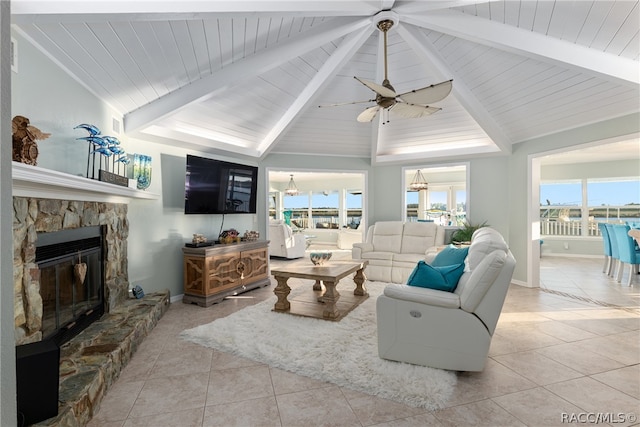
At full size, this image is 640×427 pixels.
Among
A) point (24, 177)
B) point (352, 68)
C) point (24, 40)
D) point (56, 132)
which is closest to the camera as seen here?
point (24, 177)

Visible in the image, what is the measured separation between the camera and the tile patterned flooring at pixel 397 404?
6.49 feet

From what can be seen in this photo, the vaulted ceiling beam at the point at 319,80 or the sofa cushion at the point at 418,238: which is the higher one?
the vaulted ceiling beam at the point at 319,80

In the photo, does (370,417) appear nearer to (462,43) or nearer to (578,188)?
(462,43)

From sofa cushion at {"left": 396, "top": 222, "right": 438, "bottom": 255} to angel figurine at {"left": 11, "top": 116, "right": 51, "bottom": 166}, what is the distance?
512 centimetres

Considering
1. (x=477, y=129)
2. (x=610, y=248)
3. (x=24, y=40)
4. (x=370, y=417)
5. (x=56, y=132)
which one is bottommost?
(x=370, y=417)

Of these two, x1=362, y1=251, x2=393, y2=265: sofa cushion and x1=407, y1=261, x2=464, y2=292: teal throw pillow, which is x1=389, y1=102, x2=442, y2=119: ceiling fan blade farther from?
x1=362, y1=251, x2=393, y2=265: sofa cushion

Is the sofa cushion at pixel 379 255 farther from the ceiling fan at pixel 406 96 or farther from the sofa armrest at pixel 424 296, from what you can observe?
the sofa armrest at pixel 424 296

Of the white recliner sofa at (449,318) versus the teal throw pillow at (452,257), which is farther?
the teal throw pillow at (452,257)

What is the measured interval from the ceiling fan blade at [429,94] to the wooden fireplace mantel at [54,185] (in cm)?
258

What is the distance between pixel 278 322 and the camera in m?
3.51

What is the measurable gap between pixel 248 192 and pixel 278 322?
2.54m

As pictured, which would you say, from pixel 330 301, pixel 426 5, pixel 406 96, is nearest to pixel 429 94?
pixel 406 96

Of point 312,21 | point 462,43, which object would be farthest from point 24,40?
point 462,43

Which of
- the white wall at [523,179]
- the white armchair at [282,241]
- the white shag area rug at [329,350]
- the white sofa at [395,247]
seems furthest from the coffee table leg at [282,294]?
the white armchair at [282,241]
